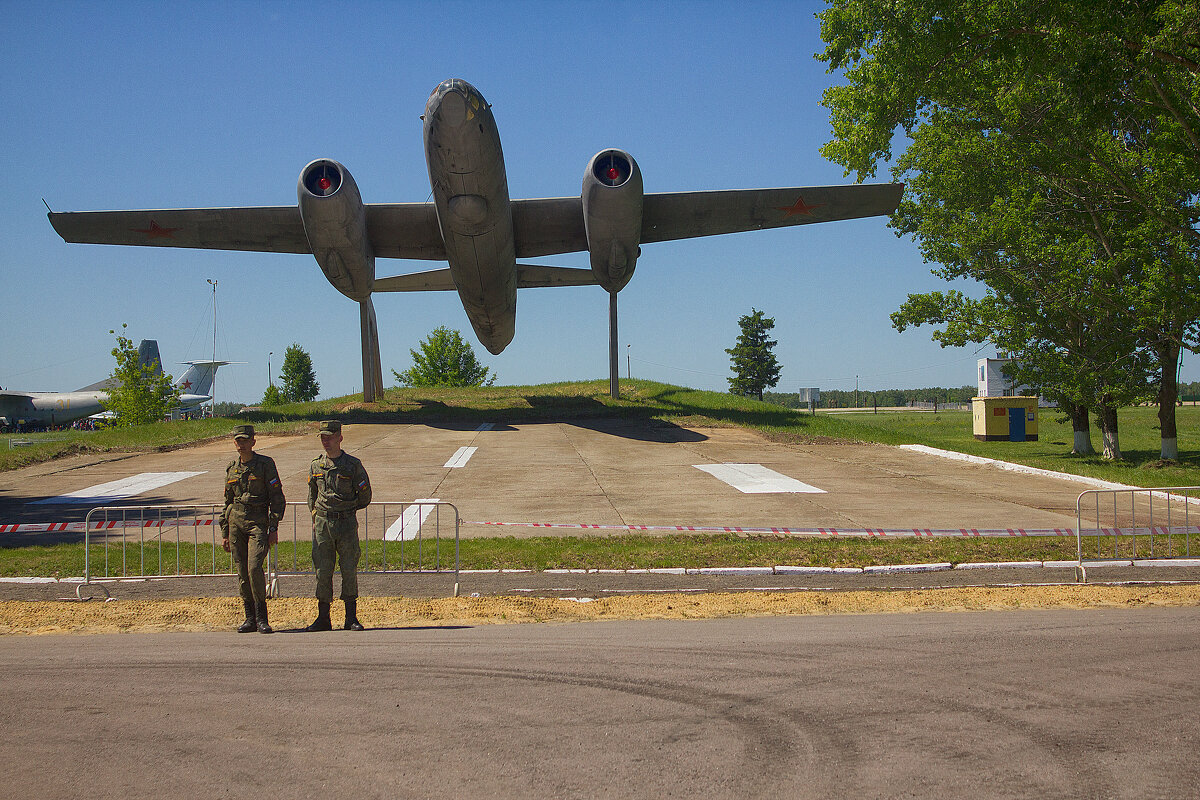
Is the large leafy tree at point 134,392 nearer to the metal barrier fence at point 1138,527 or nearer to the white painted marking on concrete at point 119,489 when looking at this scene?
the white painted marking on concrete at point 119,489

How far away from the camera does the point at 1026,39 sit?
41.7 feet

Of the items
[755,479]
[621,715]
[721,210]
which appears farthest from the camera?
[721,210]

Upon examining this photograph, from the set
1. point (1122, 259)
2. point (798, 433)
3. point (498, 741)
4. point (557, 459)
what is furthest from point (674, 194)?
point (498, 741)

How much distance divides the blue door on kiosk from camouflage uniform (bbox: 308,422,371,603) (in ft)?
99.4

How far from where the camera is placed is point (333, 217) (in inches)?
819

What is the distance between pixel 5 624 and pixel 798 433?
20815 millimetres

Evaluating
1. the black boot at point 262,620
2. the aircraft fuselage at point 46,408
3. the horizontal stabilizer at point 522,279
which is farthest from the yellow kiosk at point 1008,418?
the aircraft fuselage at point 46,408

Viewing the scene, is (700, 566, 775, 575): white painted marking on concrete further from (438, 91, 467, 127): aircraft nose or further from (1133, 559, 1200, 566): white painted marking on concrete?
(438, 91, 467, 127): aircraft nose

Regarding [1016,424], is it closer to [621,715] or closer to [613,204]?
[613,204]

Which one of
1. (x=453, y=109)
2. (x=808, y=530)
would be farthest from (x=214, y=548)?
(x=453, y=109)

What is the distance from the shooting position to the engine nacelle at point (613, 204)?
2028 cm

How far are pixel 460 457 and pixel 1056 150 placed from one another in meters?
15.5

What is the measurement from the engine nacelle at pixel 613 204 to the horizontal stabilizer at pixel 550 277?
19.1 ft

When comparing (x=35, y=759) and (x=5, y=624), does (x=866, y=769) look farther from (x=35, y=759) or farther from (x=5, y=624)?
(x=5, y=624)
